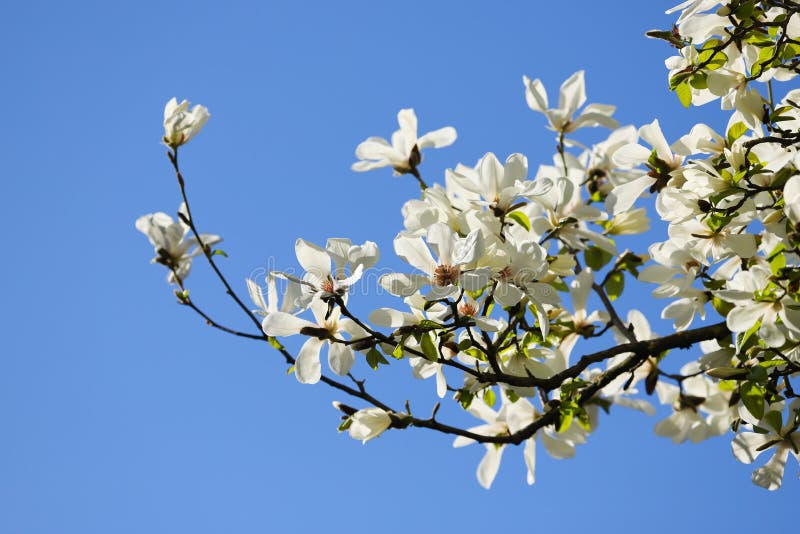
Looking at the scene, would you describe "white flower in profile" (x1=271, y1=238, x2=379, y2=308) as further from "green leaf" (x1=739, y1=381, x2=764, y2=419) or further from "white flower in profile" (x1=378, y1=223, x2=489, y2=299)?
"green leaf" (x1=739, y1=381, x2=764, y2=419)

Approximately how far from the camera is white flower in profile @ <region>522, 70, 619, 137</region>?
2436 mm

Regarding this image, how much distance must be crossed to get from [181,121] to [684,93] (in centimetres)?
134

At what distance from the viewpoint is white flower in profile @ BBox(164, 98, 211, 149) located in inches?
87.3

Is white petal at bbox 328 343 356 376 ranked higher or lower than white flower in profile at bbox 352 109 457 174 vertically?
lower

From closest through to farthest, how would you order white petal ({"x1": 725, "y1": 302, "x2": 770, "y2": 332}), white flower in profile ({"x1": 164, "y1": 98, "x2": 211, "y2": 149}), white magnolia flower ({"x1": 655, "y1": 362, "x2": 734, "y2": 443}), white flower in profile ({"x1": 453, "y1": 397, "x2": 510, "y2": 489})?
1. white petal ({"x1": 725, "y1": 302, "x2": 770, "y2": 332})
2. white flower in profile ({"x1": 164, "y1": 98, "x2": 211, "y2": 149})
3. white flower in profile ({"x1": 453, "y1": 397, "x2": 510, "y2": 489})
4. white magnolia flower ({"x1": 655, "y1": 362, "x2": 734, "y2": 443})

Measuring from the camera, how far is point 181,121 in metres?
2.22

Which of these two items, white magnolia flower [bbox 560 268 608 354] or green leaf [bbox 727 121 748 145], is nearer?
green leaf [bbox 727 121 748 145]

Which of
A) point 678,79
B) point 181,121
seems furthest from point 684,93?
point 181,121

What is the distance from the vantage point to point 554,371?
2250 millimetres

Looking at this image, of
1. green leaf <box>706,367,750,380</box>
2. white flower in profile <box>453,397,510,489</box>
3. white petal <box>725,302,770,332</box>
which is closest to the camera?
white petal <box>725,302,770,332</box>

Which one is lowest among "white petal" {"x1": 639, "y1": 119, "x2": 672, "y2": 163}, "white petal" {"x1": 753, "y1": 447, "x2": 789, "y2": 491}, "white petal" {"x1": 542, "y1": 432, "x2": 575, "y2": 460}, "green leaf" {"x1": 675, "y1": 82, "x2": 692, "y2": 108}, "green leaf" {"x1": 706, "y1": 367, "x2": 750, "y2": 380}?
"white petal" {"x1": 753, "y1": 447, "x2": 789, "y2": 491}

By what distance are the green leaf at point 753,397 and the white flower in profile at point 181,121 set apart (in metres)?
1.58

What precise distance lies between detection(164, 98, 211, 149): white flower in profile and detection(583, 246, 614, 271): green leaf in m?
1.19

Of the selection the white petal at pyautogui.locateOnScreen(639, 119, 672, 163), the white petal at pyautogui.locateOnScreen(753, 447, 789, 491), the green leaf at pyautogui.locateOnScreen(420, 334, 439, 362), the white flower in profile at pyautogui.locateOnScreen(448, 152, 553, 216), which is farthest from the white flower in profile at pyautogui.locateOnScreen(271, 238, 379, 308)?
the white petal at pyautogui.locateOnScreen(753, 447, 789, 491)
